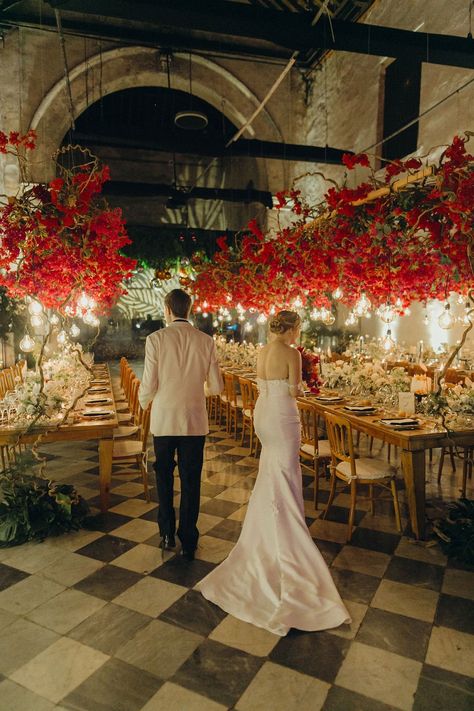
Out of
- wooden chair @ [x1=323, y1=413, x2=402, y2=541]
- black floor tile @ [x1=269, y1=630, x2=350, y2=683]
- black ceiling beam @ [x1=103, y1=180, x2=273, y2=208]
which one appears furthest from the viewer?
black ceiling beam @ [x1=103, y1=180, x2=273, y2=208]

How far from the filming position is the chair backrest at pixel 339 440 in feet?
13.0

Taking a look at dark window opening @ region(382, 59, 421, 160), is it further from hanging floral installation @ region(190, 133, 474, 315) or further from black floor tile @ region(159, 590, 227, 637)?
black floor tile @ region(159, 590, 227, 637)

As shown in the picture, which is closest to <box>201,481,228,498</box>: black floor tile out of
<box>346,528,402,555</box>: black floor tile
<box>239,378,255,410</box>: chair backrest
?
<box>239,378,255,410</box>: chair backrest

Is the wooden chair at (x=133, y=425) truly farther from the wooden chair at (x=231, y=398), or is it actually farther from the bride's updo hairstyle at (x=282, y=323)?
the bride's updo hairstyle at (x=282, y=323)

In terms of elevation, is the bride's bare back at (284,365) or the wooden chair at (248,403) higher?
the bride's bare back at (284,365)

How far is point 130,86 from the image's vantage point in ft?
37.2

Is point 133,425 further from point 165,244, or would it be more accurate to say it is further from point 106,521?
point 165,244

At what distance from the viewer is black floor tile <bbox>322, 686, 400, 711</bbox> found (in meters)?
2.12

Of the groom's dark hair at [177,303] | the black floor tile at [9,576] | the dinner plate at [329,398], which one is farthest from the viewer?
the dinner plate at [329,398]

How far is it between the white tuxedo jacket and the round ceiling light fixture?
570 cm

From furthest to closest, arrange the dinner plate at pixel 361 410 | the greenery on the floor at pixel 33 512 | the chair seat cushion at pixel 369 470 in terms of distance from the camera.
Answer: the dinner plate at pixel 361 410
the chair seat cushion at pixel 369 470
the greenery on the floor at pixel 33 512

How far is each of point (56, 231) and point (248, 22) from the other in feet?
11.9

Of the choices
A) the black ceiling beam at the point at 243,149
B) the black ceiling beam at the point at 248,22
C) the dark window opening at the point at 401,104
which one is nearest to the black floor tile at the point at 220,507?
the black ceiling beam at the point at 248,22

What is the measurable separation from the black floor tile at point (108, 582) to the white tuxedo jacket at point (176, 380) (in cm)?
98
